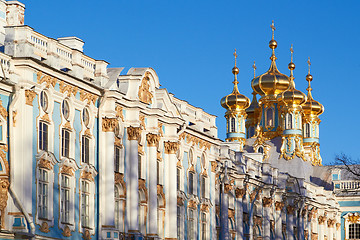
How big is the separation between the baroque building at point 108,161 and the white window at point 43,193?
1.7 inches

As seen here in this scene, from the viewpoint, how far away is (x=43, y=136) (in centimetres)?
3491

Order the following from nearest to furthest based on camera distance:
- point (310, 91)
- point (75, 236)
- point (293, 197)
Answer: point (75, 236) < point (293, 197) < point (310, 91)

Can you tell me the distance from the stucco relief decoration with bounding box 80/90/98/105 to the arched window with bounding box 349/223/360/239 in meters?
42.4

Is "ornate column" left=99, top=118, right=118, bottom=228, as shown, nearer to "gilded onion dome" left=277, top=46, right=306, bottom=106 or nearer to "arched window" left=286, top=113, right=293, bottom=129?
"arched window" left=286, top=113, right=293, bottom=129

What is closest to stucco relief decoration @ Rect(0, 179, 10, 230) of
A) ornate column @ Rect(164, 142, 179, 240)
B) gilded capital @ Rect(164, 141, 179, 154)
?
ornate column @ Rect(164, 142, 179, 240)

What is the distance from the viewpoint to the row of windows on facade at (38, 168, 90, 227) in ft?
113

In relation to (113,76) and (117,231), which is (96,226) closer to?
(117,231)

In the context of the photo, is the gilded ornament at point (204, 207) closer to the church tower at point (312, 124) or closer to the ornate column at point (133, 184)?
the ornate column at point (133, 184)

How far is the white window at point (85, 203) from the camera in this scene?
37.6 m

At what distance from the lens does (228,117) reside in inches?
3543

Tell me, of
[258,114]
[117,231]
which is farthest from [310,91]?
[117,231]

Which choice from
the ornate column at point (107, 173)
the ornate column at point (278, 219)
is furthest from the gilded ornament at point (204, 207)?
the ornate column at point (278, 219)

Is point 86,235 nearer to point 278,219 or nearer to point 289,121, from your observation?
point 278,219

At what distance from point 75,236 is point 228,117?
54.0m
